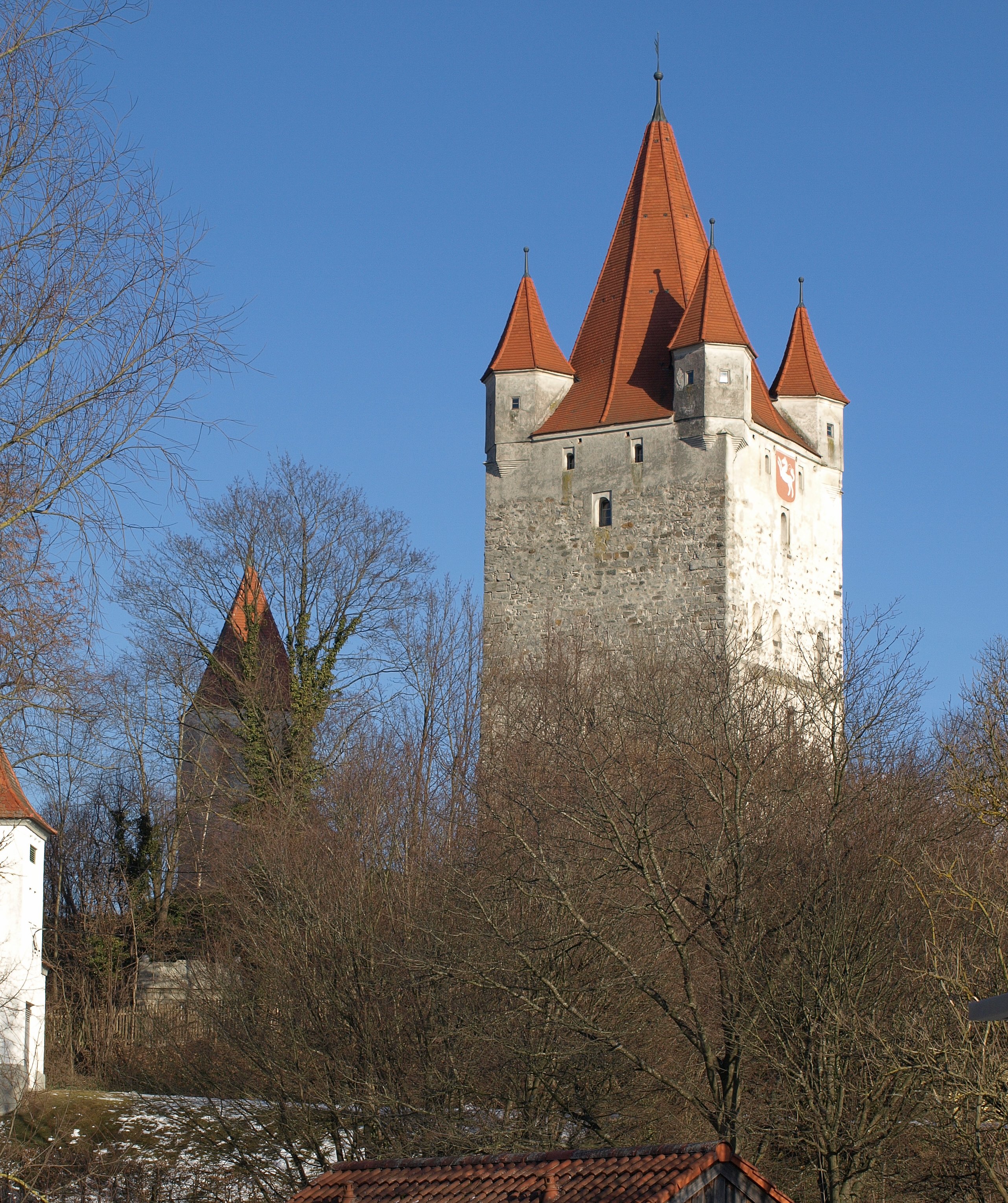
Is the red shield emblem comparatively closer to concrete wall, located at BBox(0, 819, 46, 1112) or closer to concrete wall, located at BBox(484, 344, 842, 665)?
concrete wall, located at BBox(484, 344, 842, 665)

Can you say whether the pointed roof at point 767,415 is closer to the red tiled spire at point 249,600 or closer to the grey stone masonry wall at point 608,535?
the grey stone masonry wall at point 608,535

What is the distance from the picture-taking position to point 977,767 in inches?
762

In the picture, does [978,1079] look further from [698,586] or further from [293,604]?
[293,604]

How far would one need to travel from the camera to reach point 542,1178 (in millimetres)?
9477


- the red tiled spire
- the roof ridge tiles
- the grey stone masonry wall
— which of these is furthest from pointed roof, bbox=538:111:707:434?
the roof ridge tiles

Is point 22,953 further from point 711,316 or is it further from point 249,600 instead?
point 711,316

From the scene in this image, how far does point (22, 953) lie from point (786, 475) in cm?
1752

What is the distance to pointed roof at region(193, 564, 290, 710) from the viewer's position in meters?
32.8

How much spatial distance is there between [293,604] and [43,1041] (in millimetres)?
11064

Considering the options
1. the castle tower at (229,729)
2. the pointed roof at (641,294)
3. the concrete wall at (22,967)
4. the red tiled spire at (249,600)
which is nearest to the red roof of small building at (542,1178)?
the concrete wall at (22,967)

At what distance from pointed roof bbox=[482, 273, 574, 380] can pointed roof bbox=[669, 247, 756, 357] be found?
106 inches

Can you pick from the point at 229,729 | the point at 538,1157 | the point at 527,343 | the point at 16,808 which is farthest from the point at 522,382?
the point at 538,1157

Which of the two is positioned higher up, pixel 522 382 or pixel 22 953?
pixel 522 382

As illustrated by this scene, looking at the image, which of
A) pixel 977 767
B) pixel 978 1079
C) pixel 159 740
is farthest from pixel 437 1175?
pixel 159 740
